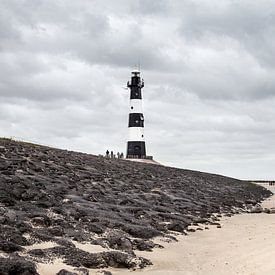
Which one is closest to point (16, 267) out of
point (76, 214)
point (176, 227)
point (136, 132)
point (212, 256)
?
point (212, 256)

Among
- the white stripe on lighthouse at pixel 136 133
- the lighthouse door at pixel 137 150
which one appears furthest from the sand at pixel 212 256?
the white stripe on lighthouse at pixel 136 133

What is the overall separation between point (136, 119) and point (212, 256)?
6126 cm

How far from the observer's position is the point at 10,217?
14359 mm

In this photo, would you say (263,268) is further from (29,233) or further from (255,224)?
(255,224)

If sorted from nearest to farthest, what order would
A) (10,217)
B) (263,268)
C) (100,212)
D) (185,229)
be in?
Result: (263,268), (10,217), (100,212), (185,229)

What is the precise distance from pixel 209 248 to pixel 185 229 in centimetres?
428

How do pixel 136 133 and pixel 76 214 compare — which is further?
pixel 136 133

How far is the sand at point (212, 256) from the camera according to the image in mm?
11891

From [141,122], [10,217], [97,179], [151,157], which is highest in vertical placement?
[141,122]

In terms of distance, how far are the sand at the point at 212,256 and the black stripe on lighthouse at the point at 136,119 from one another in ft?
184

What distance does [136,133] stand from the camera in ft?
247

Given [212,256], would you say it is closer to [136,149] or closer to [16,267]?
[16,267]

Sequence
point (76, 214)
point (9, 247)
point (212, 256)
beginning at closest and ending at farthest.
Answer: point (9, 247), point (212, 256), point (76, 214)

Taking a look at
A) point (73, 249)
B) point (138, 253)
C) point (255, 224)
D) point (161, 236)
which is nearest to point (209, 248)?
point (161, 236)
